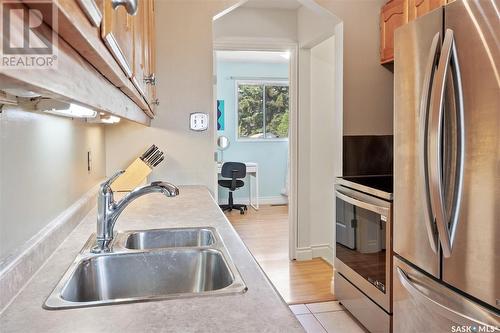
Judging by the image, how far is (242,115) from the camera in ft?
23.1

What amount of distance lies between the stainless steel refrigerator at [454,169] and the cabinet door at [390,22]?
35.0 inches

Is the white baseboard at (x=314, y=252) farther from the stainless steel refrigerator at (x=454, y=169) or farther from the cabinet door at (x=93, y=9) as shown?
the cabinet door at (x=93, y=9)

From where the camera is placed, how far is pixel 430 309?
5.55 feet

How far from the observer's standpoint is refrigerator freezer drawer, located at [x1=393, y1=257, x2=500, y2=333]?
56.9 inches

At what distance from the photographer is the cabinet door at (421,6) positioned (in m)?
2.26

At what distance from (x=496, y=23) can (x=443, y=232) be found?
0.79 metres

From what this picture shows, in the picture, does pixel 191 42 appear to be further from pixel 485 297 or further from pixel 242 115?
pixel 242 115

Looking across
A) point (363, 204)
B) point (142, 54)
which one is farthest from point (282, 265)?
point (142, 54)

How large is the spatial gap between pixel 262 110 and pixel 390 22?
4.41 meters

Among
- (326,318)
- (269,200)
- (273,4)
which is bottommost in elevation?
(326,318)

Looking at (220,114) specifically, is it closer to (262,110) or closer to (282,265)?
(262,110)

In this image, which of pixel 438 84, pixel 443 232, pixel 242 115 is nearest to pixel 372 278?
pixel 443 232

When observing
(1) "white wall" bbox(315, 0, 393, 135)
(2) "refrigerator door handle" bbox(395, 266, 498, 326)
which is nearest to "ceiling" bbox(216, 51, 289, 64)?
(1) "white wall" bbox(315, 0, 393, 135)
